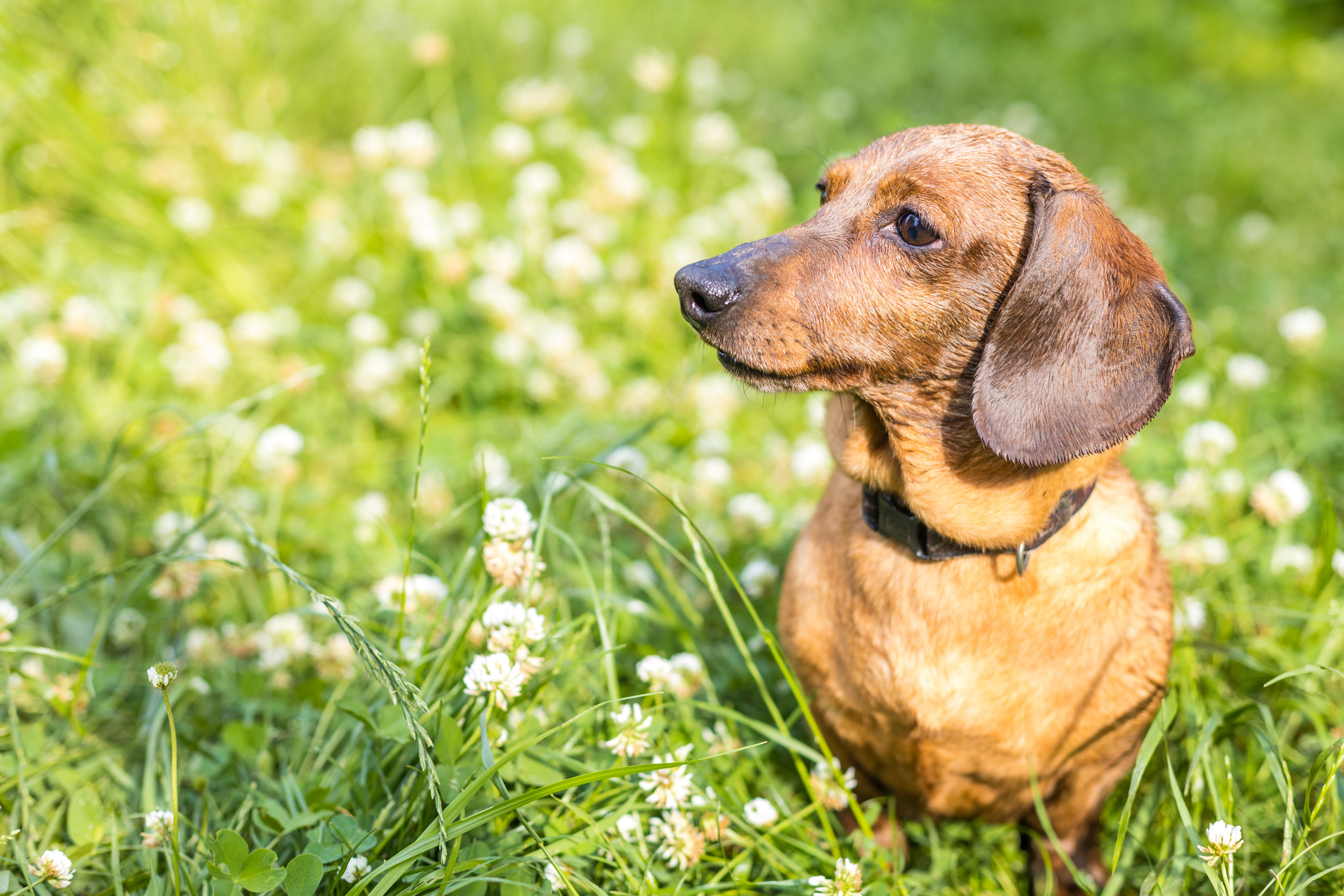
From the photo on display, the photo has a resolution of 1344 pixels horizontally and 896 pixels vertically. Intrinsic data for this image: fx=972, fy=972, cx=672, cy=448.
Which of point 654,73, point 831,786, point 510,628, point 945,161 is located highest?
point 654,73

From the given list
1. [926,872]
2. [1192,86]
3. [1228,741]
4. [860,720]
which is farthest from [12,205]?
[1192,86]

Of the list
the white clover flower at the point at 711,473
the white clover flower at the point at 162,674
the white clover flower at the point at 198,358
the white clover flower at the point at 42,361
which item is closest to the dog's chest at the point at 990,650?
the white clover flower at the point at 711,473

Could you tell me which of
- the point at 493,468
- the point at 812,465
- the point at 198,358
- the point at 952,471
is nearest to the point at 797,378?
the point at 952,471

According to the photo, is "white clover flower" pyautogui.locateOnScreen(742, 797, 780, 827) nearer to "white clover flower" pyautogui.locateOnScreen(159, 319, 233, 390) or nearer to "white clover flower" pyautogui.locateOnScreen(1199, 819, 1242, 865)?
"white clover flower" pyautogui.locateOnScreen(1199, 819, 1242, 865)

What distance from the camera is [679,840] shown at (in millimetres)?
2080

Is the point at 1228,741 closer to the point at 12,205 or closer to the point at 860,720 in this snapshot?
the point at 860,720

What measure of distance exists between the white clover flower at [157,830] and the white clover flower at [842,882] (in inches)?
50.6

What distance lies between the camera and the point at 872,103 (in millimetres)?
5977

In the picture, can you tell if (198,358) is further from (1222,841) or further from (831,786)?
(1222,841)

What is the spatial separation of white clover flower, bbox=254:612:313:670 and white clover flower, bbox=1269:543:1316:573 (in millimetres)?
2924

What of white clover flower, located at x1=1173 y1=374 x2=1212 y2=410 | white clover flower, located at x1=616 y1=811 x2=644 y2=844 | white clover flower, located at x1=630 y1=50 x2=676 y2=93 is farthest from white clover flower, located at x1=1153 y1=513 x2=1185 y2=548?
white clover flower, located at x1=630 y1=50 x2=676 y2=93

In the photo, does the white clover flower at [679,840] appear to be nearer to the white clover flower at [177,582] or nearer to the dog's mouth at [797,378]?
the dog's mouth at [797,378]

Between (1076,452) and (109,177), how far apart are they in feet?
14.3

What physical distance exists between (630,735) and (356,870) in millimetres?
600
